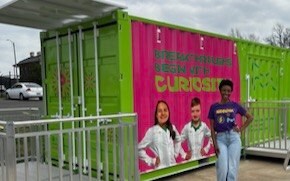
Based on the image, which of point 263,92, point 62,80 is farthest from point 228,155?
point 263,92

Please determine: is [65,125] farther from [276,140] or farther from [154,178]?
[276,140]

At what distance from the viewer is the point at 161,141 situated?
5824 mm

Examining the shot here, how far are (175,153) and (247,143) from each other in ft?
8.16

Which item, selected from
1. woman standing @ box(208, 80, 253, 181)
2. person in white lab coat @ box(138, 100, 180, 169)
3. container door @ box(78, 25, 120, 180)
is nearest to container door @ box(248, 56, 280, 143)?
person in white lab coat @ box(138, 100, 180, 169)

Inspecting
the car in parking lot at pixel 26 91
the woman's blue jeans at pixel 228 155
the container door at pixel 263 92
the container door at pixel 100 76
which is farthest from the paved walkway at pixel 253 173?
the car in parking lot at pixel 26 91

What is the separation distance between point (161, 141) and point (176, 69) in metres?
1.29

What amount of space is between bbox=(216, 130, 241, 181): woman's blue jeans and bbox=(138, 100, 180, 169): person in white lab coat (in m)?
1.24

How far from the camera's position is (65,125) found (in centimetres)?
611

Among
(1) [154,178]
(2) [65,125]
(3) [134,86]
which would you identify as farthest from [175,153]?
(2) [65,125]

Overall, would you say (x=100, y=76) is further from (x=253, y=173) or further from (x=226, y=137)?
(x=253, y=173)

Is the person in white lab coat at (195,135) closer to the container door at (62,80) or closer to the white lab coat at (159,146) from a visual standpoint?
the white lab coat at (159,146)

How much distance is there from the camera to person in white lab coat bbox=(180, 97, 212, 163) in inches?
251

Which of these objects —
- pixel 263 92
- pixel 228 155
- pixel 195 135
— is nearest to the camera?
pixel 228 155

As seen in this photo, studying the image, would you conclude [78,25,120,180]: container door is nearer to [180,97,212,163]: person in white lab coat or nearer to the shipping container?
the shipping container
